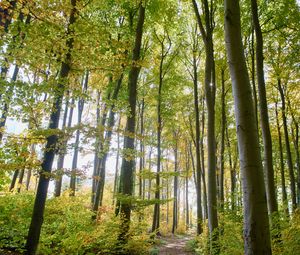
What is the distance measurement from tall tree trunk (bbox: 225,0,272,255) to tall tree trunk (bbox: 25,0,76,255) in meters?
3.32

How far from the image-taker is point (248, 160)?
288 cm

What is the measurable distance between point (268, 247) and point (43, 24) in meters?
5.33

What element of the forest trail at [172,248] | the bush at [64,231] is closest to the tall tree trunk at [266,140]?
the bush at [64,231]

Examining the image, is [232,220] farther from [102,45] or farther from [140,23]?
[140,23]

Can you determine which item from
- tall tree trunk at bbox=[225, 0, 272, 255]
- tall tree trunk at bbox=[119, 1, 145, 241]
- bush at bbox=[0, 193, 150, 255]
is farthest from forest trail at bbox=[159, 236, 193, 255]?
tall tree trunk at bbox=[225, 0, 272, 255]

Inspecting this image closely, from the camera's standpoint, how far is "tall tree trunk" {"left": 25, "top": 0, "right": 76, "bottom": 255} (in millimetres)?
5227

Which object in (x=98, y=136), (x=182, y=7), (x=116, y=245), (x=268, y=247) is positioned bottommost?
(x=116, y=245)

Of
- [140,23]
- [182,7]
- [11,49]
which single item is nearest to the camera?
[11,49]

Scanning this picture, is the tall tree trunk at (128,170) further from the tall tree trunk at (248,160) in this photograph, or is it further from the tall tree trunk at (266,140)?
the tall tree trunk at (248,160)

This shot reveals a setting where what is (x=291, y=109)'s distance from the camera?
16719 millimetres

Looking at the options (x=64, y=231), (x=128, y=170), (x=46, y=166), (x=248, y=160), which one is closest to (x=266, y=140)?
(x=128, y=170)

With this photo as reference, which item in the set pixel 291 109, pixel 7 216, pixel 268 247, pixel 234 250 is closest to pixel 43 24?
pixel 7 216

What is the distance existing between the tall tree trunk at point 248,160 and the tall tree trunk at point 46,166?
3.32 m

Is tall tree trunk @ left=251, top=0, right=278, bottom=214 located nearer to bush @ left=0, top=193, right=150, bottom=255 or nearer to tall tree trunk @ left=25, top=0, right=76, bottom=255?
bush @ left=0, top=193, right=150, bottom=255
